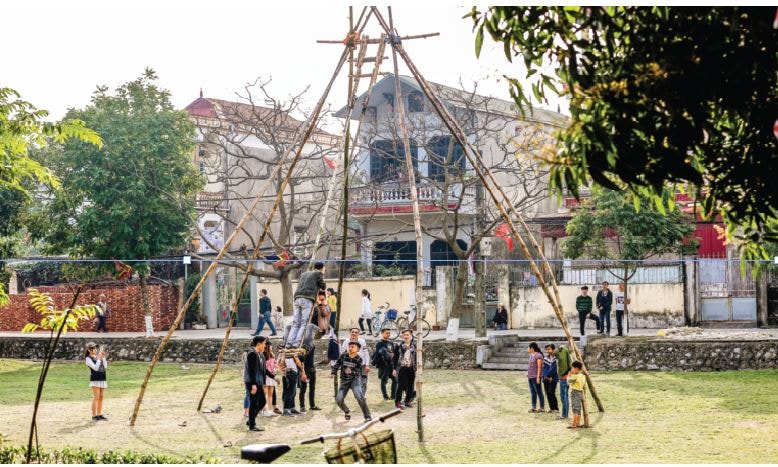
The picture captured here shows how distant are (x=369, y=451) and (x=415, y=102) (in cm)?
3138

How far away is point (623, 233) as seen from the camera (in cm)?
3075

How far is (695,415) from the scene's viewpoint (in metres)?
18.5

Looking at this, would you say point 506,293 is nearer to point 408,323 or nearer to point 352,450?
point 408,323

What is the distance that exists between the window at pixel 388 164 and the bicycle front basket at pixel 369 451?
28172mm

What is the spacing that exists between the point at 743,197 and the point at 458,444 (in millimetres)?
9245

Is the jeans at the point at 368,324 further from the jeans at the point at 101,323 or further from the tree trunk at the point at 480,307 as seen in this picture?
the jeans at the point at 101,323

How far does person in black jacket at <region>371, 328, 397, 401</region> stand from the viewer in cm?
2161

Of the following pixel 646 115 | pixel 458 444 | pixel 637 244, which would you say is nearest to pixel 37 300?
pixel 458 444

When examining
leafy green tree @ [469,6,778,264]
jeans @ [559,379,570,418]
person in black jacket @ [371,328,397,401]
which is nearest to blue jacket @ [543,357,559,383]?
jeans @ [559,379,570,418]

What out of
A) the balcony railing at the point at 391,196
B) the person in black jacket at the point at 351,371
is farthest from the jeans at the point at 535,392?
the balcony railing at the point at 391,196

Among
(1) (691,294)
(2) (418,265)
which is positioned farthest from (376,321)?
(2) (418,265)

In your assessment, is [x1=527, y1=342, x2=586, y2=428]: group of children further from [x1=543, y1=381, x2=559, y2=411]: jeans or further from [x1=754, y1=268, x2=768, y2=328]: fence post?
[x1=754, y1=268, x2=768, y2=328]: fence post

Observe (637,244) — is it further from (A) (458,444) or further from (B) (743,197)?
(B) (743,197)

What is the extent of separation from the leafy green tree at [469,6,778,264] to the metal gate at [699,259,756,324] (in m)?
23.3
